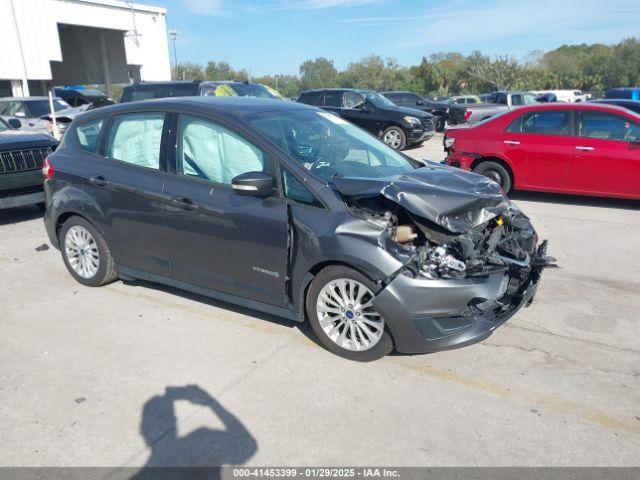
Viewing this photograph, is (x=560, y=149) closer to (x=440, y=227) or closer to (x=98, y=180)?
(x=440, y=227)

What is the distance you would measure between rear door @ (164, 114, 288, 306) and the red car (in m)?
5.92

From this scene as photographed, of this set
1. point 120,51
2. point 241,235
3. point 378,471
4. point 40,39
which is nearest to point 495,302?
point 378,471

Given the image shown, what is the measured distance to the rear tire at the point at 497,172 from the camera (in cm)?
890

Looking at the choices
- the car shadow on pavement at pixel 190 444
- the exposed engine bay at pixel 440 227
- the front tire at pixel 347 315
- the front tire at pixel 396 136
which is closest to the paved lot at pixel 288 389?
the car shadow on pavement at pixel 190 444

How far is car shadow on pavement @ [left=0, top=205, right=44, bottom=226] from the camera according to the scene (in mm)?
8469

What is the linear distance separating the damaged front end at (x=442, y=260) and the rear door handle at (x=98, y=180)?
2.32 metres

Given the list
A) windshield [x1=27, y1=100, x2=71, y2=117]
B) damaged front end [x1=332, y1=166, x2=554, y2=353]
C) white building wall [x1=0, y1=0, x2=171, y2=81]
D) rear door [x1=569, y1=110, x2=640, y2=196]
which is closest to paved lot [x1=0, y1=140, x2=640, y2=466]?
damaged front end [x1=332, y1=166, x2=554, y2=353]

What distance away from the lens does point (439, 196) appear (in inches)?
150

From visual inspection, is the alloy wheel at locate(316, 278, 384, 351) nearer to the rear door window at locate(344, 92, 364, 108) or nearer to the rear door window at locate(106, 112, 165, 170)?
the rear door window at locate(106, 112, 165, 170)

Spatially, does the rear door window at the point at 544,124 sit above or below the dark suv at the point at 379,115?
above

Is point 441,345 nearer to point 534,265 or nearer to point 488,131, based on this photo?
point 534,265

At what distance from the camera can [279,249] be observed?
13.0ft

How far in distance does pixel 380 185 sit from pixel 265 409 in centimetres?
168

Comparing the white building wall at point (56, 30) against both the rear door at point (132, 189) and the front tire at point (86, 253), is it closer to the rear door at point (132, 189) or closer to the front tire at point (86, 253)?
the front tire at point (86, 253)
